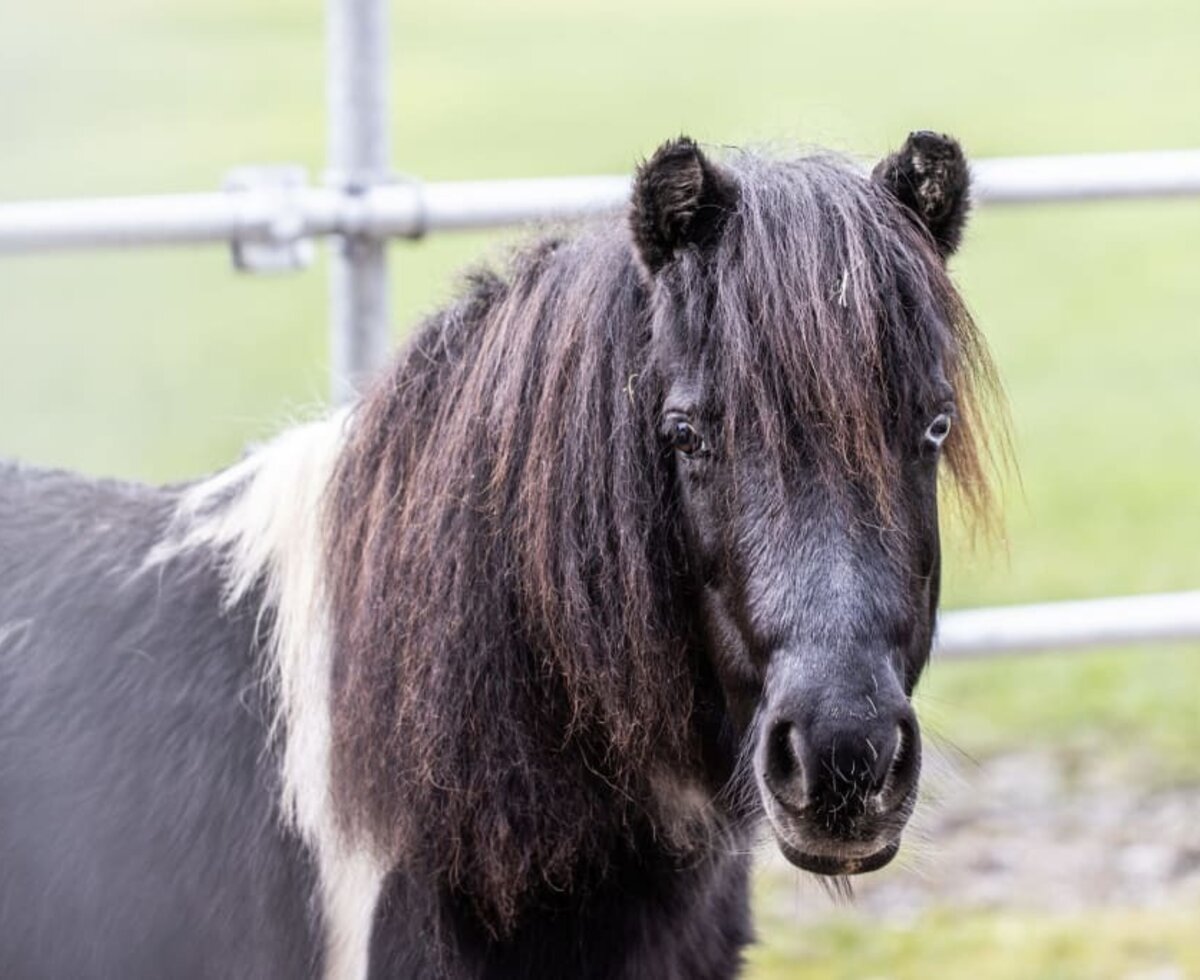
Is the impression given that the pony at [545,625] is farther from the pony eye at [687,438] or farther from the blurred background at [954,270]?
the blurred background at [954,270]

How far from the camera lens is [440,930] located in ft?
7.54

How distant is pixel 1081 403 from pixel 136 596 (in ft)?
26.7

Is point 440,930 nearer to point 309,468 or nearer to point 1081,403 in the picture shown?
point 309,468

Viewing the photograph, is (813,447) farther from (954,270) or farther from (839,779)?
(954,270)

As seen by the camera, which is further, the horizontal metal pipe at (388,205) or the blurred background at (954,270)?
the blurred background at (954,270)

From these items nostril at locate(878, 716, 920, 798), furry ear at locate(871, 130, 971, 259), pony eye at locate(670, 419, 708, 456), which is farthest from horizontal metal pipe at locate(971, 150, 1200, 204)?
nostril at locate(878, 716, 920, 798)

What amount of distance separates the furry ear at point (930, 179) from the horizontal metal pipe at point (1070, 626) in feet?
4.74

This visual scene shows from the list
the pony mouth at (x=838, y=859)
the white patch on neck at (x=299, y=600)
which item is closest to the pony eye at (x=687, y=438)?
the pony mouth at (x=838, y=859)

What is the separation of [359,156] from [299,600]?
122cm

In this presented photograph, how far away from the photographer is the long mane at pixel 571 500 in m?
2.11

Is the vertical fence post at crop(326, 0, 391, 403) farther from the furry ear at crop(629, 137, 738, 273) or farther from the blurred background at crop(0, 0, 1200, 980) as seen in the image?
the furry ear at crop(629, 137, 738, 273)

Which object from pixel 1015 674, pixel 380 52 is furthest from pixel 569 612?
pixel 1015 674

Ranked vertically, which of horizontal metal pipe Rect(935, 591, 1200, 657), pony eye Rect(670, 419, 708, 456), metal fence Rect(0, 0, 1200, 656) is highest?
metal fence Rect(0, 0, 1200, 656)

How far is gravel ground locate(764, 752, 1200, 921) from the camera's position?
403cm
